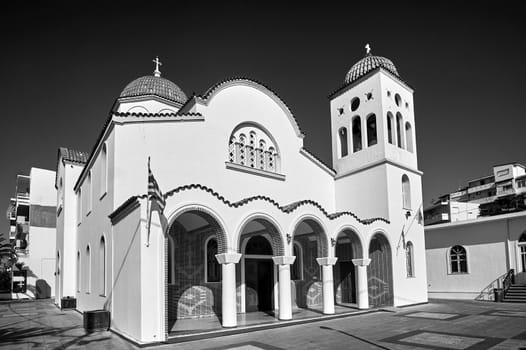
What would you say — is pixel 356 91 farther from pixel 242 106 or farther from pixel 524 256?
pixel 524 256

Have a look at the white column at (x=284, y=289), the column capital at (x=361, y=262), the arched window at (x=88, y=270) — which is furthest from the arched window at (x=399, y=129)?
the arched window at (x=88, y=270)

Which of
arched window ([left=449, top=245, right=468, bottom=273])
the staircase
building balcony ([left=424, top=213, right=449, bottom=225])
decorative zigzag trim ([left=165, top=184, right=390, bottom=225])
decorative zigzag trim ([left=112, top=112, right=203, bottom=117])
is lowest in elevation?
the staircase

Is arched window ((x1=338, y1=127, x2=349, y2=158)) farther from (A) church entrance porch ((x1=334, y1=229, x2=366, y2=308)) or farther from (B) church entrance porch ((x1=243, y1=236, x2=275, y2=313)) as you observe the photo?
(B) church entrance porch ((x1=243, y1=236, x2=275, y2=313))

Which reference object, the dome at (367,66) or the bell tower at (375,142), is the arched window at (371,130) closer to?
the bell tower at (375,142)

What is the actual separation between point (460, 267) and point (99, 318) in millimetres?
20255

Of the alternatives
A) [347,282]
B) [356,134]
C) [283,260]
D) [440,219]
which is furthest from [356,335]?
[440,219]

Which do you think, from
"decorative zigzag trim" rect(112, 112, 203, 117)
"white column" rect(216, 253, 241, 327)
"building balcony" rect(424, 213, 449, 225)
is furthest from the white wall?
"decorative zigzag trim" rect(112, 112, 203, 117)

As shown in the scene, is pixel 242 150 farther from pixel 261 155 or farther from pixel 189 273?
pixel 189 273

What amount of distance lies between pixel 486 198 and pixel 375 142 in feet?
155

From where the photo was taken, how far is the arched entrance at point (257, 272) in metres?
16.9

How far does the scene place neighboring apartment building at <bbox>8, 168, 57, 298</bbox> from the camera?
119 feet

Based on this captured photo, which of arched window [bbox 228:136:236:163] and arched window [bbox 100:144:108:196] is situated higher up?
arched window [bbox 228:136:236:163]

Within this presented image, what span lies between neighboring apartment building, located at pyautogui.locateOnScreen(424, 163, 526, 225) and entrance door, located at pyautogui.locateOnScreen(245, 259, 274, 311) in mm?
21988

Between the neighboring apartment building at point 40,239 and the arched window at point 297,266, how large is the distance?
26970 millimetres
